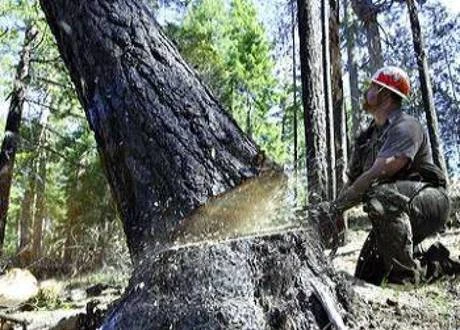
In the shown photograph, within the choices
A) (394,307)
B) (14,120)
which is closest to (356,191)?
(394,307)

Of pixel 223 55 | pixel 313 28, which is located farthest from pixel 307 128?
pixel 223 55

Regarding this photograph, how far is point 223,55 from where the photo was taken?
2461 centimetres

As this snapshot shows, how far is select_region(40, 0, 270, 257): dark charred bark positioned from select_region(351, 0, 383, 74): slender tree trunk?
Result: 1094 cm

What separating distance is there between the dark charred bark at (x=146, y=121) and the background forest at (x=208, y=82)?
343cm

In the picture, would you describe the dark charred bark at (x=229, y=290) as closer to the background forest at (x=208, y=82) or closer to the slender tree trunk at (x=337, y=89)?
the background forest at (x=208, y=82)

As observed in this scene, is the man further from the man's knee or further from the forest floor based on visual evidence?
the forest floor

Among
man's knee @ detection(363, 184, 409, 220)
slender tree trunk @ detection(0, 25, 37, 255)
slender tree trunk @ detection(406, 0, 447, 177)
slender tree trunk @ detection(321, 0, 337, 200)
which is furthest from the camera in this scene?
slender tree trunk @ detection(0, 25, 37, 255)

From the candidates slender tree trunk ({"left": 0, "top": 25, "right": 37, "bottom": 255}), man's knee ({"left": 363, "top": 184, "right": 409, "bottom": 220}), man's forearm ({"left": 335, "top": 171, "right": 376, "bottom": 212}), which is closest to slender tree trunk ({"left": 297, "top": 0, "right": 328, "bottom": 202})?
man's knee ({"left": 363, "top": 184, "right": 409, "bottom": 220})

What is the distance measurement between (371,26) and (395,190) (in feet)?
50.2

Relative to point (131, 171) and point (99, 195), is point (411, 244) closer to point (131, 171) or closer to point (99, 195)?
point (131, 171)

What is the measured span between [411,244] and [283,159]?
26.2m

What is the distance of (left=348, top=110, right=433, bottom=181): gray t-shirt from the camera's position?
12.4ft

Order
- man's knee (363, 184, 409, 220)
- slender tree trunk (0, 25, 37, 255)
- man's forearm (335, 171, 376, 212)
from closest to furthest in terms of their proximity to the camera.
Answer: man's forearm (335, 171, 376, 212), man's knee (363, 184, 409, 220), slender tree trunk (0, 25, 37, 255)

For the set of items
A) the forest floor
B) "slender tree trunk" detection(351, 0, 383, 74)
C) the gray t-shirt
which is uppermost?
"slender tree trunk" detection(351, 0, 383, 74)
